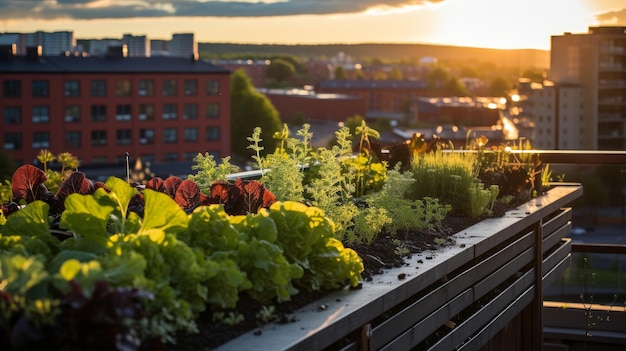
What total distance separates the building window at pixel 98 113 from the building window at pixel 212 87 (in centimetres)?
605

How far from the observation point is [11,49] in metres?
53.6

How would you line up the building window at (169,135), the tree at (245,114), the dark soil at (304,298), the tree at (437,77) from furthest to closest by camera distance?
the tree at (437,77)
the tree at (245,114)
the building window at (169,135)
the dark soil at (304,298)

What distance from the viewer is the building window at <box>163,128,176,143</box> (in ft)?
197

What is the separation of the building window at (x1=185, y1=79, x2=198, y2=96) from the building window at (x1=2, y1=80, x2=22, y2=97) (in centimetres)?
946

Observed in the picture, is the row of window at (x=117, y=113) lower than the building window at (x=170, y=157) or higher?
higher

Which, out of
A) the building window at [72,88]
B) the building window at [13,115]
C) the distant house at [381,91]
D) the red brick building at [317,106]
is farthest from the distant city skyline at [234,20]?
the building window at [13,115]

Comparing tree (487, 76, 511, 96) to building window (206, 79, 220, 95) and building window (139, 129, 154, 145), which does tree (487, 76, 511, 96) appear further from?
building window (139, 129, 154, 145)

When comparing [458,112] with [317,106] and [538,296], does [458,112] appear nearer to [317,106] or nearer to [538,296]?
[317,106]

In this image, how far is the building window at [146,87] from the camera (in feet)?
188

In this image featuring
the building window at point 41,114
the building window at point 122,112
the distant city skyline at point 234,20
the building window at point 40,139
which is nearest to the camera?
the building window at point 41,114

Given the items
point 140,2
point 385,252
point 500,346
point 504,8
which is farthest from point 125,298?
point 140,2

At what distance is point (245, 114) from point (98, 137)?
1144 cm

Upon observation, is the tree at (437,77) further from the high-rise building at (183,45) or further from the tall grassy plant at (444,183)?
the tall grassy plant at (444,183)

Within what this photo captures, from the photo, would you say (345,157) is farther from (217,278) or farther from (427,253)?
(217,278)
